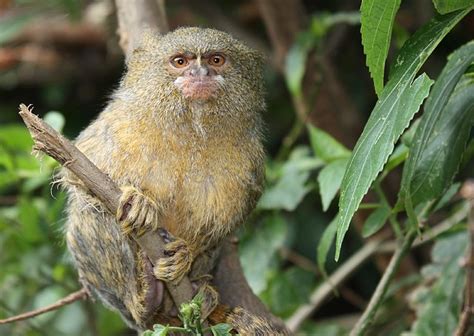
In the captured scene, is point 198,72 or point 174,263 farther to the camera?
point 198,72

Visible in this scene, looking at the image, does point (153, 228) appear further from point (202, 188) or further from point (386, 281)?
point (386, 281)

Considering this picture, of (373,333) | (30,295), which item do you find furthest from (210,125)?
(30,295)

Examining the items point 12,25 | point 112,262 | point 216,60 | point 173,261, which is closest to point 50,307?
point 112,262

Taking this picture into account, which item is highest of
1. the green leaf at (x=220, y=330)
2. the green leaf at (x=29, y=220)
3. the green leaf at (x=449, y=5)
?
the green leaf at (x=449, y=5)

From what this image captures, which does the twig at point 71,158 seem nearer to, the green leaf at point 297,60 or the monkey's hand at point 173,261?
the monkey's hand at point 173,261

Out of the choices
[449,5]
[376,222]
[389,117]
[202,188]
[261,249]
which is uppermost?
[449,5]

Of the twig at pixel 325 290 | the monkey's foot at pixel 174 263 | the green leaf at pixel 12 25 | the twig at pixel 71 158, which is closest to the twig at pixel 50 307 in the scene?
the monkey's foot at pixel 174 263
